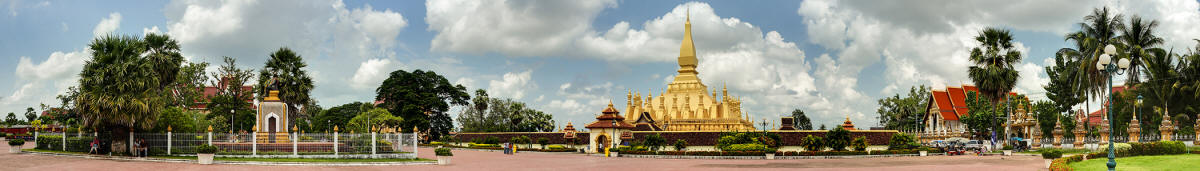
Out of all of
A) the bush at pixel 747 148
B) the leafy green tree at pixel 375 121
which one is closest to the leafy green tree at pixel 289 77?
the leafy green tree at pixel 375 121

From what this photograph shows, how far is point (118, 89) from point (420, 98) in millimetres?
33532

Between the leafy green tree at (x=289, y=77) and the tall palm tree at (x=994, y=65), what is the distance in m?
35.0

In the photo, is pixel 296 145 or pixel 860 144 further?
pixel 860 144

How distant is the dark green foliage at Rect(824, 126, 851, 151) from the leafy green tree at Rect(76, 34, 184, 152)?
88.7ft

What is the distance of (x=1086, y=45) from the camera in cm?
4181

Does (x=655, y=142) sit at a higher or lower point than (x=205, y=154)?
lower

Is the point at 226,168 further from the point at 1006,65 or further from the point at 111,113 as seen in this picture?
the point at 1006,65

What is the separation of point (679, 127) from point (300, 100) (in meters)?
21.7

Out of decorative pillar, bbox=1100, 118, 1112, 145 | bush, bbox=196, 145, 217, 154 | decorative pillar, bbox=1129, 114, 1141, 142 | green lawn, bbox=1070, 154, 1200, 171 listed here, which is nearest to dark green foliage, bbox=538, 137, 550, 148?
bush, bbox=196, 145, 217, 154

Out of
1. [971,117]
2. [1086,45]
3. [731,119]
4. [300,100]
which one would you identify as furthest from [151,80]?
[971,117]

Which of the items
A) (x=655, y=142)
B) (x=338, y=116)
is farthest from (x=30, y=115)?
(x=655, y=142)

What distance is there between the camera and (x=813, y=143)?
123 feet

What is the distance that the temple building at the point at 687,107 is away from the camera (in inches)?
2021

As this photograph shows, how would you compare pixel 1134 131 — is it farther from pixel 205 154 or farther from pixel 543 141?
pixel 205 154
